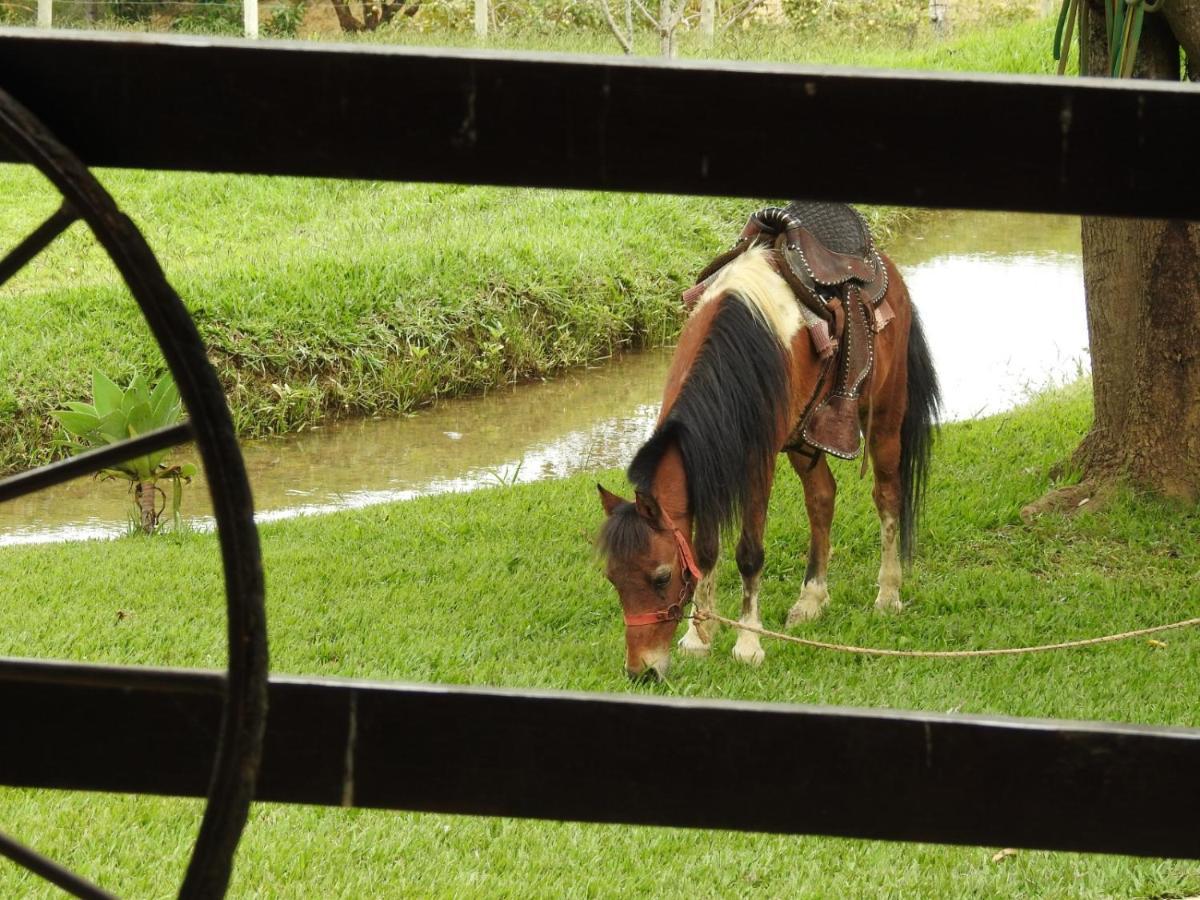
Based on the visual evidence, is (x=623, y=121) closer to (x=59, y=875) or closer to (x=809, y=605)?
(x=59, y=875)

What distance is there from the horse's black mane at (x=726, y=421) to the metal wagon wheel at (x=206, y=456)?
2.91 metres

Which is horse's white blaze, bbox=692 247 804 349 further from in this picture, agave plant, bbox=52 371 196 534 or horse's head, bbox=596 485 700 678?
agave plant, bbox=52 371 196 534

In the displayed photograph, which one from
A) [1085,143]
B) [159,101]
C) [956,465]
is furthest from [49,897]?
[956,465]

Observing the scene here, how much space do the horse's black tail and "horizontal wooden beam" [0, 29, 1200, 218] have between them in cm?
403

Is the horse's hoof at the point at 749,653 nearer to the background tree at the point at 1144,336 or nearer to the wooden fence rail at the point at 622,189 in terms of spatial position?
the background tree at the point at 1144,336

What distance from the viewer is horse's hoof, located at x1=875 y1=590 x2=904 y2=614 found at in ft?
16.7

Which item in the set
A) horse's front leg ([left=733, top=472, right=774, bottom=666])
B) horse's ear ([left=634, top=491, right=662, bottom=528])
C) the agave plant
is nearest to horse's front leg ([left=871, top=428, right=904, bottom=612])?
horse's front leg ([left=733, top=472, right=774, bottom=666])

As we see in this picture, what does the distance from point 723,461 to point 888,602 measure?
1253mm

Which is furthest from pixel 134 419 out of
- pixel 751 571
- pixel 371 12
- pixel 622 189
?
pixel 371 12

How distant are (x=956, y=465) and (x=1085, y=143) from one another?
5311 millimetres

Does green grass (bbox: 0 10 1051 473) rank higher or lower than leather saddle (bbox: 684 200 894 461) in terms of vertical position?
lower

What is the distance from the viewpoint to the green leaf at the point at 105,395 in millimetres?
5637

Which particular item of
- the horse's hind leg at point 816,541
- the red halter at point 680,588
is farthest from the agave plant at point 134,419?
the horse's hind leg at point 816,541

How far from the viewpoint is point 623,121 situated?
130 centimetres
